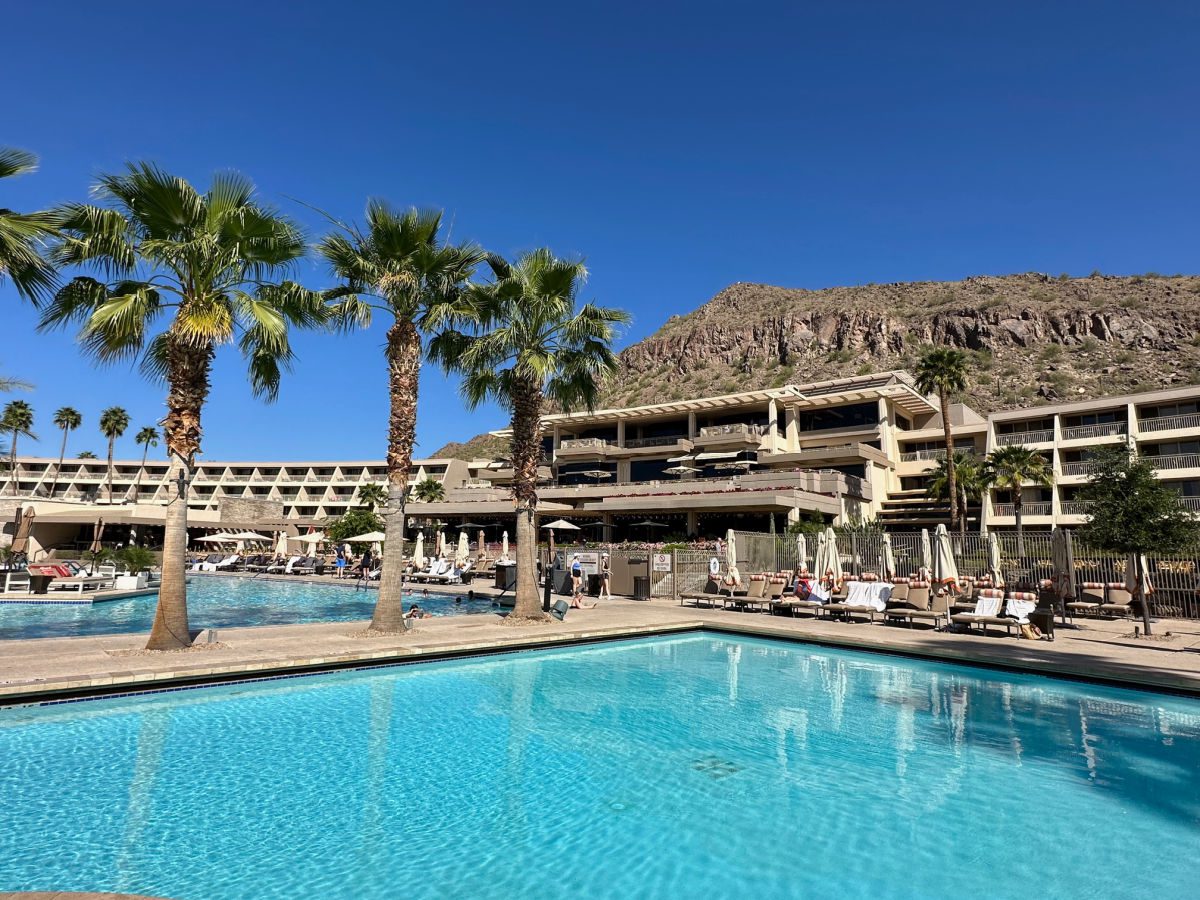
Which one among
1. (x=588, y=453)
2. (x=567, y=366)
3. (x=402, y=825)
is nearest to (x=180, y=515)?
(x=402, y=825)

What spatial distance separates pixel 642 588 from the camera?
22375 mm

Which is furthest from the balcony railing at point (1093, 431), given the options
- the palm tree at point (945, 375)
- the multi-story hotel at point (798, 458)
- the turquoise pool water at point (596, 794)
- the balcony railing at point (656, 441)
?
the turquoise pool water at point (596, 794)


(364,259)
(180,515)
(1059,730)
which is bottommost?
(1059,730)

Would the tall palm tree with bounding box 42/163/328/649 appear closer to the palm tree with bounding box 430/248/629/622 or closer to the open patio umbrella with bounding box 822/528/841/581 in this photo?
the palm tree with bounding box 430/248/629/622

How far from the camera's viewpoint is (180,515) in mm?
10492

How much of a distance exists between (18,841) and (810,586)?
17.1m

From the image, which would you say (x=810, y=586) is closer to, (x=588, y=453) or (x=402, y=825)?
(x=402, y=825)

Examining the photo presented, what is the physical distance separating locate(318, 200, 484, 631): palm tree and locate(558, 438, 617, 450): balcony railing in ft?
122

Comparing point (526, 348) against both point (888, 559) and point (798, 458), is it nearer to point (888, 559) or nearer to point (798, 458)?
point (888, 559)

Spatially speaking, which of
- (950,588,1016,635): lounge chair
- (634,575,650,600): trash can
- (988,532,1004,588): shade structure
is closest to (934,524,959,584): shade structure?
(988,532,1004,588): shade structure

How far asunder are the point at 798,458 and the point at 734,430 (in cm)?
461

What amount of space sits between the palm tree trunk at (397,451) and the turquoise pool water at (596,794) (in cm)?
329

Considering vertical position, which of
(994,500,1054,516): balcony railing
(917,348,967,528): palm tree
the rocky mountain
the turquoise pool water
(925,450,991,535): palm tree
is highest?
the rocky mountain

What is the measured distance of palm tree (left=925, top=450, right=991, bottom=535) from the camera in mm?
38469
